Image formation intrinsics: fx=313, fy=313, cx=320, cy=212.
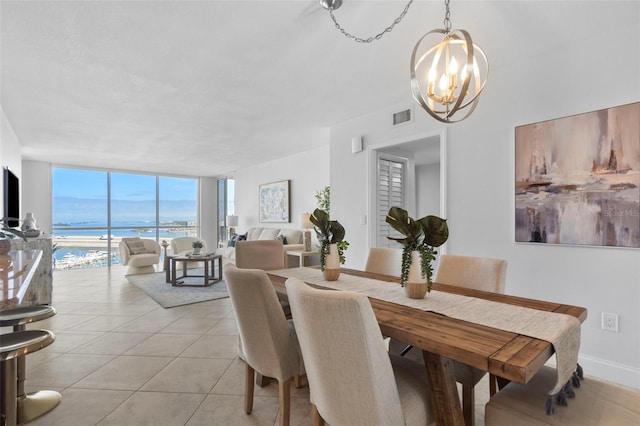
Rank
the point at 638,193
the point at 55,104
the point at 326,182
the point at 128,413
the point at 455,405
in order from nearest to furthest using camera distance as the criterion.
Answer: the point at 455,405
the point at 128,413
the point at 638,193
the point at 55,104
the point at 326,182

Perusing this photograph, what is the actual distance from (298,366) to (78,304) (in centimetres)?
400

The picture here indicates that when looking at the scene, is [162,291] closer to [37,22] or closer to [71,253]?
[37,22]

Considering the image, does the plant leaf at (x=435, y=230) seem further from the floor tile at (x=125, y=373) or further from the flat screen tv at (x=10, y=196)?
the flat screen tv at (x=10, y=196)

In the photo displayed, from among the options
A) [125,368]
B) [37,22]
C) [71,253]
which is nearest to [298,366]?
[125,368]

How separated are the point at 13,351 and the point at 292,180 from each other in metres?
5.28

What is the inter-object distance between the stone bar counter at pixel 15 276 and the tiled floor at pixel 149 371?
73cm

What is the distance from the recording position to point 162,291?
471cm

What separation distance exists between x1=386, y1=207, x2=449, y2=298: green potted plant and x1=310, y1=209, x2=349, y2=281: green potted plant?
0.57 m

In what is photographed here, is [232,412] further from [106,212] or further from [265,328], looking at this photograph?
[106,212]

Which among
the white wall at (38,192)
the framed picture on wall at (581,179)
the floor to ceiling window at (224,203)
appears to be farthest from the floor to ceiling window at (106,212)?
the framed picture on wall at (581,179)

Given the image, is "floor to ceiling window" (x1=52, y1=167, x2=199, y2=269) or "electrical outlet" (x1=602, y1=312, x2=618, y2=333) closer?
"electrical outlet" (x1=602, y1=312, x2=618, y2=333)

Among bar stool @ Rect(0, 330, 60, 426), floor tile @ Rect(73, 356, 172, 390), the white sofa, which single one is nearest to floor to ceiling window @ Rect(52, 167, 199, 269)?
the white sofa

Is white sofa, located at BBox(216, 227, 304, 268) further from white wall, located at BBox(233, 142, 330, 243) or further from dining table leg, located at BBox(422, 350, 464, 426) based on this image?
dining table leg, located at BBox(422, 350, 464, 426)

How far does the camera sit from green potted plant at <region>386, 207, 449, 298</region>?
1.54 meters
